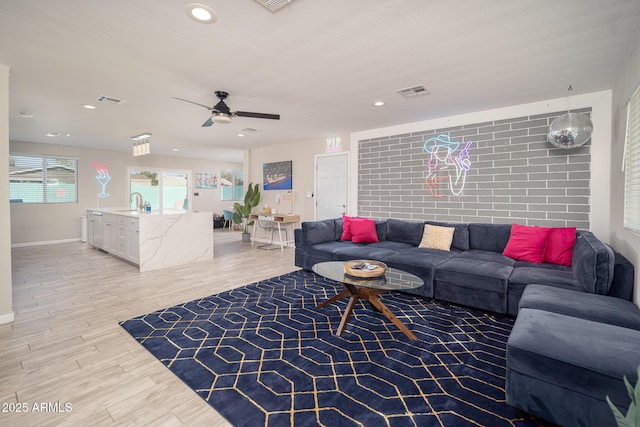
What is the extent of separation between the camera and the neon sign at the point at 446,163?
4.39m

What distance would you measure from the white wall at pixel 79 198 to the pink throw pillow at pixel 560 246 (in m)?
9.49

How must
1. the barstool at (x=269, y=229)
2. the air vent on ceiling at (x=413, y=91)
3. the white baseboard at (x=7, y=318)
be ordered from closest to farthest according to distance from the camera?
the white baseboard at (x=7, y=318) < the air vent on ceiling at (x=413, y=91) < the barstool at (x=269, y=229)

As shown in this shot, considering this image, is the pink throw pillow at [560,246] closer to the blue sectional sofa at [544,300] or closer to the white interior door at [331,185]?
the blue sectional sofa at [544,300]

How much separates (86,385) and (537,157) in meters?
5.10

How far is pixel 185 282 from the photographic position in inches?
159

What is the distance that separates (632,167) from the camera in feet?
7.95

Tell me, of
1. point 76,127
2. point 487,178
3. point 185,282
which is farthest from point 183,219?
point 487,178

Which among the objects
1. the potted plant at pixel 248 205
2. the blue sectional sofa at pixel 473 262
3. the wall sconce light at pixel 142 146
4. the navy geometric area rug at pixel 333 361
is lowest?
the navy geometric area rug at pixel 333 361

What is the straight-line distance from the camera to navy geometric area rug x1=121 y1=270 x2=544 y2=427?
1.63m

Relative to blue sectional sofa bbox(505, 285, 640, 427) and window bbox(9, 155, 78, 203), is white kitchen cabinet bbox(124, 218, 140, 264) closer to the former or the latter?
window bbox(9, 155, 78, 203)

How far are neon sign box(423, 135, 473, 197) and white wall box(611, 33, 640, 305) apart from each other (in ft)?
5.05

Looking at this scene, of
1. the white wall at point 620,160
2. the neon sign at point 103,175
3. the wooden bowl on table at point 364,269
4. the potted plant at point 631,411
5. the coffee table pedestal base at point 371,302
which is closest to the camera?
the potted plant at point 631,411

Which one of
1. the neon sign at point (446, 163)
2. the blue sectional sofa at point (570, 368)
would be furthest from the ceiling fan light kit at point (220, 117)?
the blue sectional sofa at point (570, 368)

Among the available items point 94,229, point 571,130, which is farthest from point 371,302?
point 94,229
